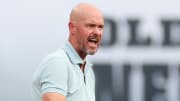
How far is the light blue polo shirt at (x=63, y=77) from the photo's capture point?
5.67ft

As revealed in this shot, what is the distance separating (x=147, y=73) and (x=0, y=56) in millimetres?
787

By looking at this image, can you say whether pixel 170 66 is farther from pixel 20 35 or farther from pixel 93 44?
pixel 93 44

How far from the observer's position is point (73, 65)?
181 centimetres

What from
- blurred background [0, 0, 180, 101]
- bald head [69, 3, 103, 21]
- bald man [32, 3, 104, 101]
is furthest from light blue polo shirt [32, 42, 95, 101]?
blurred background [0, 0, 180, 101]

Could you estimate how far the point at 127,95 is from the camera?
3.30 m

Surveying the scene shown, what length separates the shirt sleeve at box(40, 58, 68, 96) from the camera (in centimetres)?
172

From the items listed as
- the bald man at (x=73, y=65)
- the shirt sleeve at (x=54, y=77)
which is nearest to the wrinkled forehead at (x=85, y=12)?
the bald man at (x=73, y=65)

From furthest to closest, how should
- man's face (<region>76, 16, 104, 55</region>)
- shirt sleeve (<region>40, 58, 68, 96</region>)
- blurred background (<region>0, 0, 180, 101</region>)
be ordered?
blurred background (<region>0, 0, 180, 101</region>) → man's face (<region>76, 16, 104, 55</region>) → shirt sleeve (<region>40, 58, 68, 96</region>)

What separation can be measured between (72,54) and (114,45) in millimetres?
1433

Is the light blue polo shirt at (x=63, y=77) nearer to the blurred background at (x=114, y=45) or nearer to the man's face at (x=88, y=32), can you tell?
the man's face at (x=88, y=32)

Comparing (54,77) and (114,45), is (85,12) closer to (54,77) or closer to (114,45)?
(54,77)

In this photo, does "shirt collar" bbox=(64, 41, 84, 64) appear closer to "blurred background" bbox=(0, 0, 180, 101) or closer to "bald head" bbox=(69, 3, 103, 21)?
"bald head" bbox=(69, 3, 103, 21)

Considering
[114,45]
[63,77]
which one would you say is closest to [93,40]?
[63,77]

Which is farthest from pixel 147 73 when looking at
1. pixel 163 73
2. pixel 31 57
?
pixel 31 57
